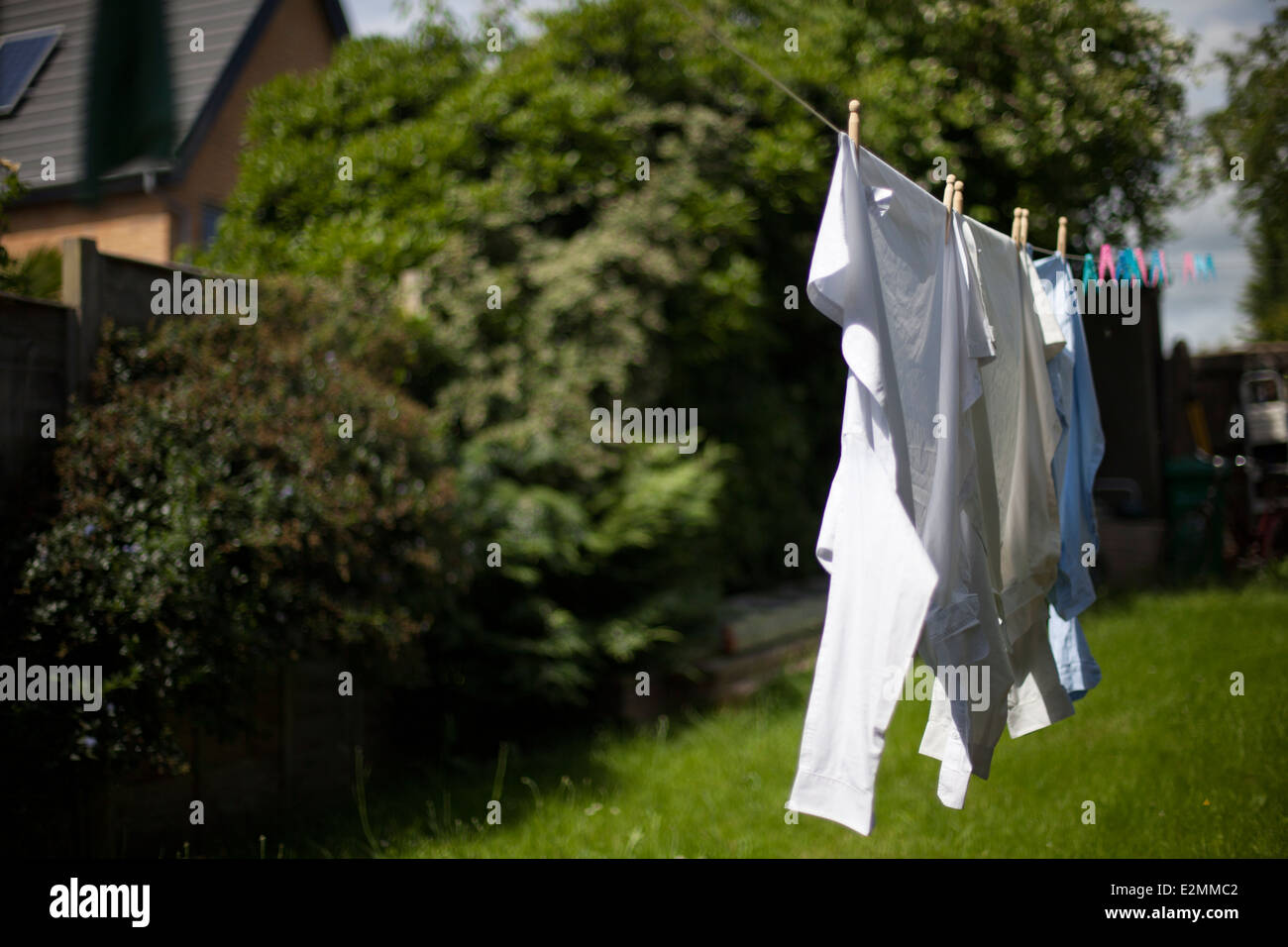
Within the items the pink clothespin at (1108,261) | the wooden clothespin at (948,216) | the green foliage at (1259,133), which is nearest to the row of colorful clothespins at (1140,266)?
the pink clothespin at (1108,261)

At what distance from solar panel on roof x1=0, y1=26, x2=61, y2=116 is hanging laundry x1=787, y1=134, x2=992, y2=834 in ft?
7.64

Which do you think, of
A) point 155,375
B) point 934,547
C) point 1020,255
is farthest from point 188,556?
point 1020,255

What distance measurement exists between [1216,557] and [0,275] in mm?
9638

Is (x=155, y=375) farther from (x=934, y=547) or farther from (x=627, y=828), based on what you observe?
(x=934, y=547)

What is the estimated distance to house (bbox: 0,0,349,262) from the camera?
6.32ft

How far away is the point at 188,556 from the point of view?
384 cm

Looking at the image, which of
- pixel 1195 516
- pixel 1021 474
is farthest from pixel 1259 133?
pixel 1021 474

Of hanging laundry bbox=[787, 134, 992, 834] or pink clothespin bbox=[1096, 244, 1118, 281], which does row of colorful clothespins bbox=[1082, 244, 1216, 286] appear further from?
hanging laundry bbox=[787, 134, 992, 834]

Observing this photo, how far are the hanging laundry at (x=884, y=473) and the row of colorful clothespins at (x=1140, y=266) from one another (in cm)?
153

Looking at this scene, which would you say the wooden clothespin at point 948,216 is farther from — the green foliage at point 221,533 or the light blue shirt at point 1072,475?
the green foliage at point 221,533

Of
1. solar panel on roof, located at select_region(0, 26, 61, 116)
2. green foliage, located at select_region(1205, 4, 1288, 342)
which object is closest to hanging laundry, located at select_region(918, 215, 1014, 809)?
solar panel on roof, located at select_region(0, 26, 61, 116)

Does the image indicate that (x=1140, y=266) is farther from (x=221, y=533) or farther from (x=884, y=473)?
(x=221, y=533)

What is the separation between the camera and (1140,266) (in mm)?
4027

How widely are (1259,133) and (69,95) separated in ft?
27.0
